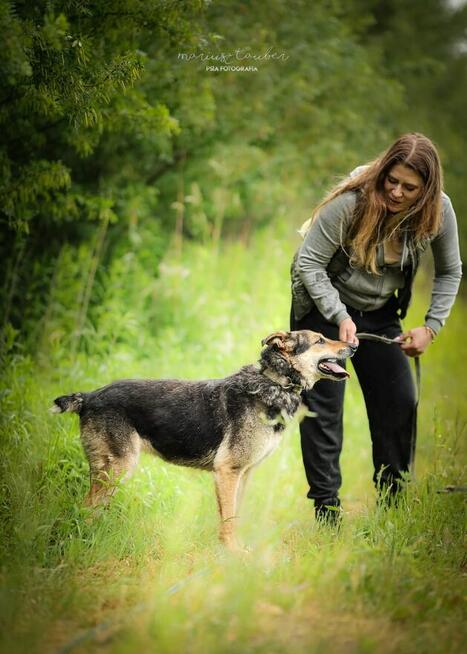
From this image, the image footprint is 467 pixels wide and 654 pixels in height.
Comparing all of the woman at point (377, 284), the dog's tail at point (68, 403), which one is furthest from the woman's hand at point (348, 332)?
the dog's tail at point (68, 403)

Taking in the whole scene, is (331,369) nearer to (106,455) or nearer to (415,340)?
(415,340)

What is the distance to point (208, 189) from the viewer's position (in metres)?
10.8

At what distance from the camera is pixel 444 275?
492 cm

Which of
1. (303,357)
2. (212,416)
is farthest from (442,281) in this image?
(212,416)

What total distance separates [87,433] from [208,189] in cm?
681

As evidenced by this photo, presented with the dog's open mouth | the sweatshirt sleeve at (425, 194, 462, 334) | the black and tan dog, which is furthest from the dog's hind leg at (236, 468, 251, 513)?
the sweatshirt sleeve at (425, 194, 462, 334)

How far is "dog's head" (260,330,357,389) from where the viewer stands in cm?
467

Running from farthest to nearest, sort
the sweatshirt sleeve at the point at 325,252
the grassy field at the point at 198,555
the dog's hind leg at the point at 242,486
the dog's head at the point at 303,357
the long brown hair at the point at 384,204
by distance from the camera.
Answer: the dog's hind leg at the point at 242,486 < the dog's head at the point at 303,357 < the sweatshirt sleeve at the point at 325,252 < the long brown hair at the point at 384,204 < the grassy field at the point at 198,555

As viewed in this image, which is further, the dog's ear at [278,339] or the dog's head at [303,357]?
the dog's ear at [278,339]

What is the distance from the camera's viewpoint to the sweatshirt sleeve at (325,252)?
4555 mm

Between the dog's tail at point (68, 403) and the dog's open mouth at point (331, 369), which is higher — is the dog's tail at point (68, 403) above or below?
below

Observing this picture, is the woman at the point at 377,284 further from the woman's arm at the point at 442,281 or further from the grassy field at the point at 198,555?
the grassy field at the point at 198,555

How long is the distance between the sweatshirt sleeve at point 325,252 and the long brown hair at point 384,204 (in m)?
0.06

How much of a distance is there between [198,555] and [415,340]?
2.09m
